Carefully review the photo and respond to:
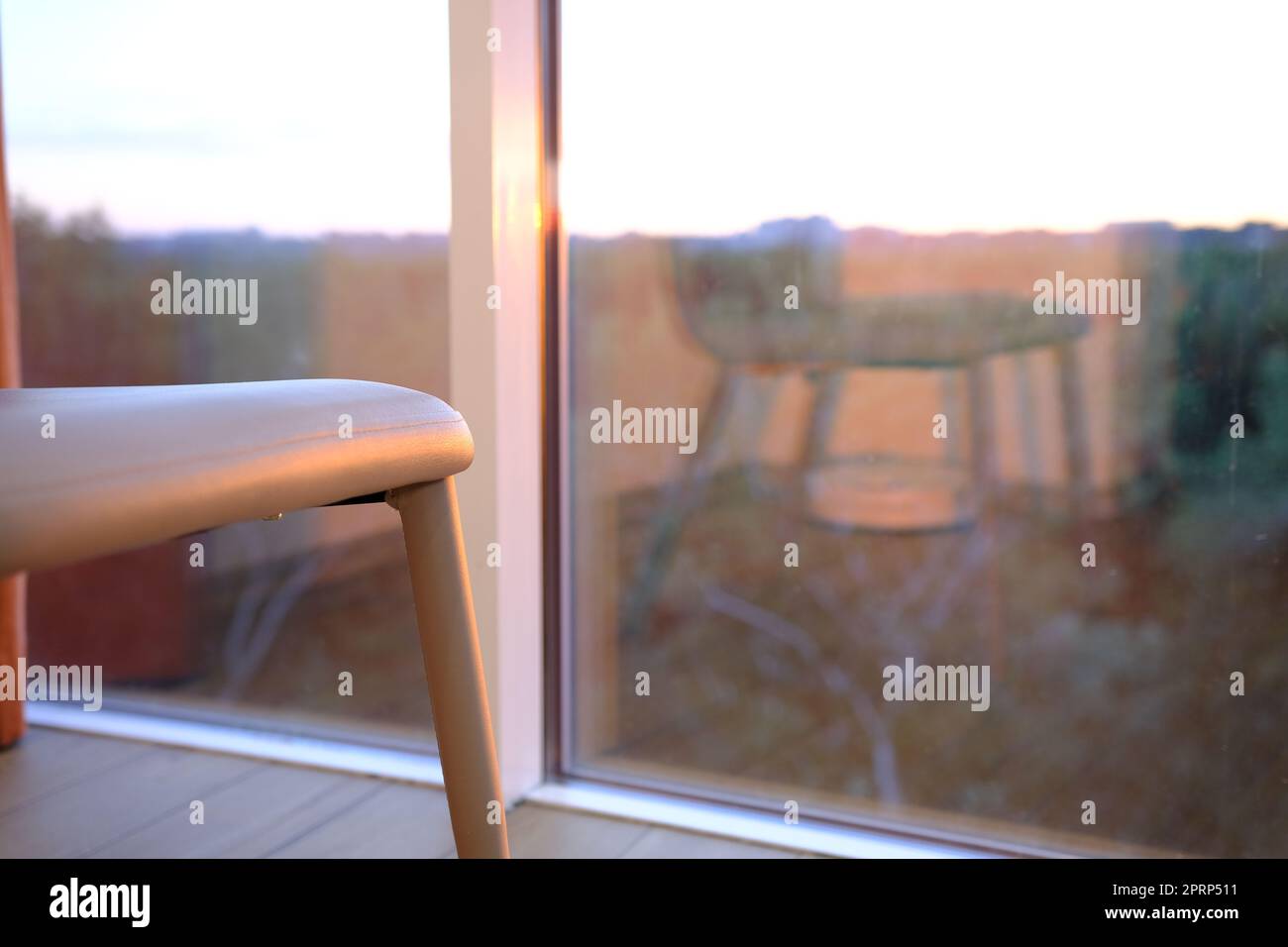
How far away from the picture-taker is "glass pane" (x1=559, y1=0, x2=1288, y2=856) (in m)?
1.13

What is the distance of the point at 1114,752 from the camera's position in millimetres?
1195

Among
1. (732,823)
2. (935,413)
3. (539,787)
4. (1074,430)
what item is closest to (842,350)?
(935,413)

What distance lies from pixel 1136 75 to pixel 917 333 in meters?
0.36

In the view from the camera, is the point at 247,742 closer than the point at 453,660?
No

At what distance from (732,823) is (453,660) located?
658mm

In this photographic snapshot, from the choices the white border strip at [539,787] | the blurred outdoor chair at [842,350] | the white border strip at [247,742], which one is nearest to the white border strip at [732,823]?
the white border strip at [539,787]

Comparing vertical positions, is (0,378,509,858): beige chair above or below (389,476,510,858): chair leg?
above

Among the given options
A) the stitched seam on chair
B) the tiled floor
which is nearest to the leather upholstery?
the stitched seam on chair

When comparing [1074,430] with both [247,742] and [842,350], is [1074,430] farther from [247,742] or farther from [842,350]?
[247,742]

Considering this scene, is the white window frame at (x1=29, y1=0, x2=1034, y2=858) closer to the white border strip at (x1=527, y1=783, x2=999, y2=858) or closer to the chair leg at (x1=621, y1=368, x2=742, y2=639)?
the white border strip at (x1=527, y1=783, x2=999, y2=858)

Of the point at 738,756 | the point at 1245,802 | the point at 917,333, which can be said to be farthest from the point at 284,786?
the point at 1245,802

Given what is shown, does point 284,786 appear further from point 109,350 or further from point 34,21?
point 34,21

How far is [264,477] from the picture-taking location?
1.89 feet

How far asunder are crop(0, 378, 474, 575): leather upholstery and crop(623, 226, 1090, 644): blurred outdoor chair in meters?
0.64
